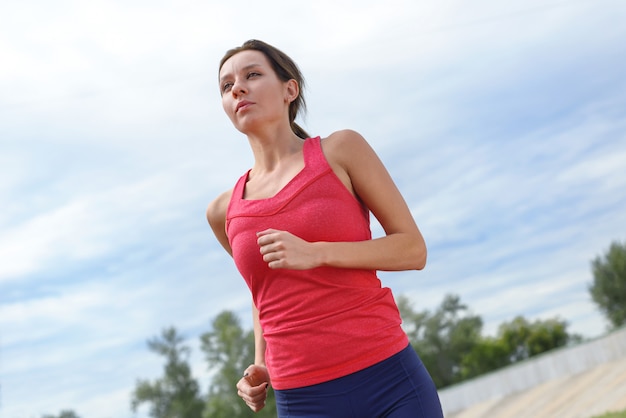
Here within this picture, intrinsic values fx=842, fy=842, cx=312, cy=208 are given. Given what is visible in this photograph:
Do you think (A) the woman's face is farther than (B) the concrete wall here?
No

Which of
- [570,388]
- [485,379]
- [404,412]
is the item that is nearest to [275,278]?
[404,412]

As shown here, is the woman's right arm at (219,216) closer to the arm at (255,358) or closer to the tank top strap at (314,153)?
the arm at (255,358)

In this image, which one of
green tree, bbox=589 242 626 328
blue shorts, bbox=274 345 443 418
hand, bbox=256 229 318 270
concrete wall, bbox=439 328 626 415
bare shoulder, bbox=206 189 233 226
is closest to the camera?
hand, bbox=256 229 318 270

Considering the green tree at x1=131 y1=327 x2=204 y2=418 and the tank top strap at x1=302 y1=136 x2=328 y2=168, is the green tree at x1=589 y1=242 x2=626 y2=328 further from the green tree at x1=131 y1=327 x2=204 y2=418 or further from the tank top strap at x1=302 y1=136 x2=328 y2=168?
the tank top strap at x1=302 y1=136 x2=328 y2=168

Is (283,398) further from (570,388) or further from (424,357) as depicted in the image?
(424,357)

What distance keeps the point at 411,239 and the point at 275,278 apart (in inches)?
11.5

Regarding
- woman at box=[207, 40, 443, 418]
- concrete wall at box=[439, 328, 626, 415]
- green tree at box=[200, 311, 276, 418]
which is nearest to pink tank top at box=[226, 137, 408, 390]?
woman at box=[207, 40, 443, 418]

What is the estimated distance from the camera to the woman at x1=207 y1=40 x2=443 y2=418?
165 cm

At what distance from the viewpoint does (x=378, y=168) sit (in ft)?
5.82

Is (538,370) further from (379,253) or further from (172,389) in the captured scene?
(172,389)

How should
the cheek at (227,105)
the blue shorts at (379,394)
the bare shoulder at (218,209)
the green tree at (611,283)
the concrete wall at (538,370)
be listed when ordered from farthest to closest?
the green tree at (611,283) < the concrete wall at (538,370) < the bare shoulder at (218,209) < the cheek at (227,105) < the blue shorts at (379,394)

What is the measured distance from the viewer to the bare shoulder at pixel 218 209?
6.60ft

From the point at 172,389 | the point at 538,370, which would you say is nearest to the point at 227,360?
the point at 172,389

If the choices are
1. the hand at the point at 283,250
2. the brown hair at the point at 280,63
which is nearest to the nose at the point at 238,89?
the brown hair at the point at 280,63
